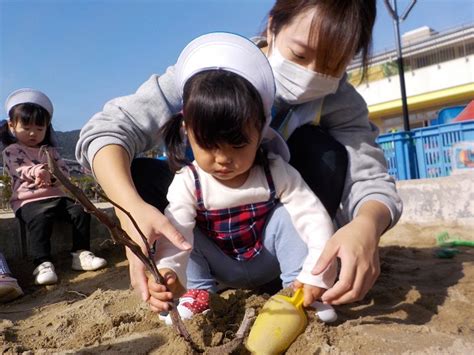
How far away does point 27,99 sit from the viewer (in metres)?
2.67

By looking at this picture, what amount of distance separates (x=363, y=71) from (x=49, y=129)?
2.09 meters

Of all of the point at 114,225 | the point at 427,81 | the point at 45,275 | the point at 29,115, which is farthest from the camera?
the point at 427,81

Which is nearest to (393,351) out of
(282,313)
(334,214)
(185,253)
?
(282,313)

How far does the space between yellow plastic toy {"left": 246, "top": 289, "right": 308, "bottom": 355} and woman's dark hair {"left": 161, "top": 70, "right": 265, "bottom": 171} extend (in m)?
0.38

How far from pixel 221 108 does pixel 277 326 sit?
0.48 metres

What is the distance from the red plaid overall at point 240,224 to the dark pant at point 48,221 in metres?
1.45

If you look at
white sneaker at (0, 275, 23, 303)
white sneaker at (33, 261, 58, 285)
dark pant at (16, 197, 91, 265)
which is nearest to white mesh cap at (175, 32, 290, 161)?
white sneaker at (0, 275, 23, 303)

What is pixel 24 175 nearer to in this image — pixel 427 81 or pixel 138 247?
pixel 138 247

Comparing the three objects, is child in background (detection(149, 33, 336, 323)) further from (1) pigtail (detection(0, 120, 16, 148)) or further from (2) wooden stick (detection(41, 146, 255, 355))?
(1) pigtail (detection(0, 120, 16, 148))

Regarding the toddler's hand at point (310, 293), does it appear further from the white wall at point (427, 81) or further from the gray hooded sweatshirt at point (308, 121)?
the white wall at point (427, 81)

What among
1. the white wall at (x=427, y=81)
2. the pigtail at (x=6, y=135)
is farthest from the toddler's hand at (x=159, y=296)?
the white wall at (x=427, y=81)

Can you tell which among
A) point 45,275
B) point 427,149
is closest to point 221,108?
point 45,275

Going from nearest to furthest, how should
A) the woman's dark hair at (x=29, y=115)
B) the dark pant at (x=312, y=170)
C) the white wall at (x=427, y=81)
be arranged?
the dark pant at (x=312, y=170) → the woman's dark hair at (x=29, y=115) → the white wall at (x=427, y=81)

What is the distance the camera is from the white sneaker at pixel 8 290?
6.10 feet
